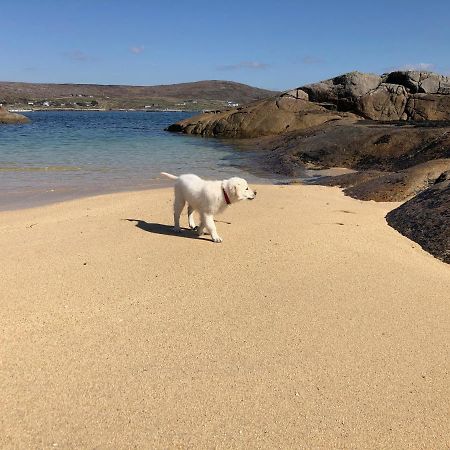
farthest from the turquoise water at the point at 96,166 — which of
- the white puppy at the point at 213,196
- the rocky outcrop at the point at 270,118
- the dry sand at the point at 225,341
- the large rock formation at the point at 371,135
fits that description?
the dry sand at the point at 225,341

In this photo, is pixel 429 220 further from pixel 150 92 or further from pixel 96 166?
pixel 150 92

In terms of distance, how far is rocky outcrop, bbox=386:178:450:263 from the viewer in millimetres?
5570

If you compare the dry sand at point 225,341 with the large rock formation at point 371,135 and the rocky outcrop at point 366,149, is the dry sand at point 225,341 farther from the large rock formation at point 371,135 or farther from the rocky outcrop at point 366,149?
the rocky outcrop at point 366,149

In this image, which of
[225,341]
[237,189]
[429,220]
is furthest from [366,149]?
[225,341]

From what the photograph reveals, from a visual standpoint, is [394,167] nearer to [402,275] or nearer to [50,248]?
[402,275]

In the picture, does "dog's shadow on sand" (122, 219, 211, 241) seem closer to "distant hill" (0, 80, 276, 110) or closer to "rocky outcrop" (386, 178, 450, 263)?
"rocky outcrop" (386, 178, 450, 263)

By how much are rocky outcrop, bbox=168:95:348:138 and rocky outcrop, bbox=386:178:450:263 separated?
18251mm

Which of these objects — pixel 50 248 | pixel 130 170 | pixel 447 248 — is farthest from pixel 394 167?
pixel 50 248

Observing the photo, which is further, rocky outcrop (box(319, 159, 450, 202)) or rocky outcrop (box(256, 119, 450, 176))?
rocky outcrop (box(256, 119, 450, 176))

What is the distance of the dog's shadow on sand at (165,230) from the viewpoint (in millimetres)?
6223

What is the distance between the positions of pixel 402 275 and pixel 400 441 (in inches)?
93.5

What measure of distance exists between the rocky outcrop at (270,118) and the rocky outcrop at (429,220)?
1825 centimetres

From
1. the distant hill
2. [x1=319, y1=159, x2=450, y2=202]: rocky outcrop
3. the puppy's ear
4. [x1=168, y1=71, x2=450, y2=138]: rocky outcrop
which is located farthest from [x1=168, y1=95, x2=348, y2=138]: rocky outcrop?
the distant hill

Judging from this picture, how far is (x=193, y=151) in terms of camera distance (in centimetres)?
2203
